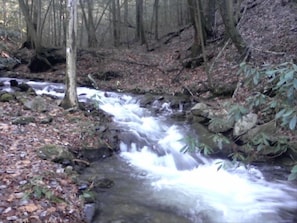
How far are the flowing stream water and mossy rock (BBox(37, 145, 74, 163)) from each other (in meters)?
0.56

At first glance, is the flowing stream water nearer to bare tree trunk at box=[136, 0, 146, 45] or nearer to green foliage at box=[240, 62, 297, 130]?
green foliage at box=[240, 62, 297, 130]

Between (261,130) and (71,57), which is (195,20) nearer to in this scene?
(71,57)

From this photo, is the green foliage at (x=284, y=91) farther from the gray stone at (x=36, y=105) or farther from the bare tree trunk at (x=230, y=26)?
the bare tree trunk at (x=230, y=26)

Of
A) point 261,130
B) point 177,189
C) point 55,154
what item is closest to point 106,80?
point 261,130

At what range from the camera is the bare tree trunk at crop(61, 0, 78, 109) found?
957 cm

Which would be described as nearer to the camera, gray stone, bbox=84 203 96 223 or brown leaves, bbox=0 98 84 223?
brown leaves, bbox=0 98 84 223

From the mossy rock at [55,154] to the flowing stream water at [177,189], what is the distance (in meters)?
0.56

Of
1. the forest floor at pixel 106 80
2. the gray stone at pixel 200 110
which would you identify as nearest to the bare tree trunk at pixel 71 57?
the forest floor at pixel 106 80

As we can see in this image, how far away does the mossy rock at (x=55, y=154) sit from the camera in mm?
6633

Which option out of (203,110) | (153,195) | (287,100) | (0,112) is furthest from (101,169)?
(287,100)

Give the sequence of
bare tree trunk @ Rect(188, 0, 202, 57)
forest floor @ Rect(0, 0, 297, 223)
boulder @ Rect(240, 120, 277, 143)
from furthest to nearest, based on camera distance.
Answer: bare tree trunk @ Rect(188, 0, 202, 57) < boulder @ Rect(240, 120, 277, 143) < forest floor @ Rect(0, 0, 297, 223)

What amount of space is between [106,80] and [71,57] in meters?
6.64

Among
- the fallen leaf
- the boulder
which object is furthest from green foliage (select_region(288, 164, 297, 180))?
the boulder

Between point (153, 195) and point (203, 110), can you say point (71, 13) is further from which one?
point (153, 195)
